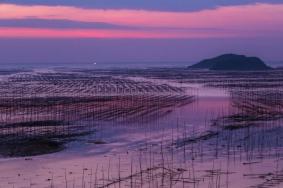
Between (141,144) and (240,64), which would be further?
(240,64)

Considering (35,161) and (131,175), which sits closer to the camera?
(131,175)

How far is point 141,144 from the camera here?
848 inches

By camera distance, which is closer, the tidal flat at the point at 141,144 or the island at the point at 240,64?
the tidal flat at the point at 141,144

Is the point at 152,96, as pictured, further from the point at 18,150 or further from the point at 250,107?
the point at 18,150

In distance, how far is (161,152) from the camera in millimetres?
19203

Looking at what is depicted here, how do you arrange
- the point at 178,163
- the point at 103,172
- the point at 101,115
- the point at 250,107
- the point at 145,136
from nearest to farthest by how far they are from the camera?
the point at 103,172
the point at 178,163
the point at 145,136
the point at 101,115
the point at 250,107

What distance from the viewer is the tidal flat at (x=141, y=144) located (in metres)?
14.9

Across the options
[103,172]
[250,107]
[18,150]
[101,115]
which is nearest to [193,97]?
[250,107]

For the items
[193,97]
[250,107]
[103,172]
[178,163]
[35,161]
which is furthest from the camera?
[193,97]

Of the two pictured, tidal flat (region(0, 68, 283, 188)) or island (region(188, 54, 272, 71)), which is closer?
tidal flat (region(0, 68, 283, 188))

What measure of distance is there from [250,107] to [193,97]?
9.80 meters

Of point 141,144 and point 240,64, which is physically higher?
point 240,64

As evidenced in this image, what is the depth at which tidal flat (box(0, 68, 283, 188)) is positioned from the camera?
1485 centimetres

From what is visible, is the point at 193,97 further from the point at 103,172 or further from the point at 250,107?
the point at 103,172
